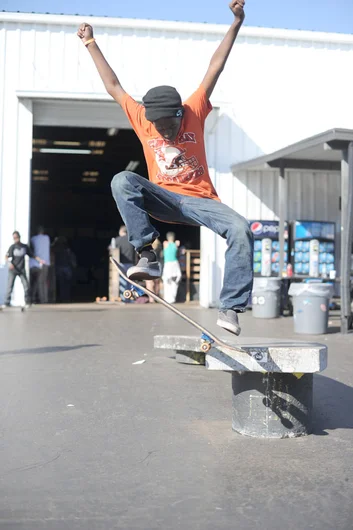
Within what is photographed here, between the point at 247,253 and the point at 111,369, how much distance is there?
2.91m

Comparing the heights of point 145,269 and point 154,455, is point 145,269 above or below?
above

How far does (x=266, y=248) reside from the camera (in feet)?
57.4

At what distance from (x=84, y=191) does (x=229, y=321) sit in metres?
34.8

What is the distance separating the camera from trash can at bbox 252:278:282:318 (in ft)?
47.7

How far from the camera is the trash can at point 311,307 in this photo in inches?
456

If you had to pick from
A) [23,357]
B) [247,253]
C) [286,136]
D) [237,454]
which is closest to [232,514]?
[237,454]

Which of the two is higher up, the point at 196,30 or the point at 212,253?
the point at 196,30

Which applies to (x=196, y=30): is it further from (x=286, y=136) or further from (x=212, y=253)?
(x=212, y=253)

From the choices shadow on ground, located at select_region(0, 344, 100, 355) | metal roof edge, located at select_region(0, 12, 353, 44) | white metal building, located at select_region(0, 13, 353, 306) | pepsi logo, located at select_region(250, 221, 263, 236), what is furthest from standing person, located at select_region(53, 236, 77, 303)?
shadow on ground, located at select_region(0, 344, 100, 355)

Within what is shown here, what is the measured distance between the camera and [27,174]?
16.9 meters

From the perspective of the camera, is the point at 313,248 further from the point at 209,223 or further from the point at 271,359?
the point at 271,359

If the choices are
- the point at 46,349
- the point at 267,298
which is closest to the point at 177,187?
the point at 46,349

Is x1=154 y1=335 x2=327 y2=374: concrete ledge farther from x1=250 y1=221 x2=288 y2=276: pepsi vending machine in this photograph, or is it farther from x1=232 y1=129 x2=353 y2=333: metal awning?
x1=250 y1=221 x2=288 y2=276: pepsi vending machine

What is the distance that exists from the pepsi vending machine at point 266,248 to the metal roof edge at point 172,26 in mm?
5184
